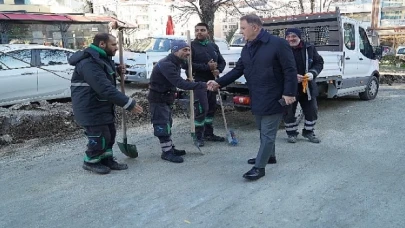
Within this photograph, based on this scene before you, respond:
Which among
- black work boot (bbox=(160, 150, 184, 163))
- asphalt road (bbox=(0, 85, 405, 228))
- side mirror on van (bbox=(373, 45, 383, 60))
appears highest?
side mirror on van (bbox=(373, 45, 383, 60))

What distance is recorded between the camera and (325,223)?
129 inches

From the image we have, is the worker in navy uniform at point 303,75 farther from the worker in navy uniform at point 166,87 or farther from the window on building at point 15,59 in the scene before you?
the window on building at point 15,59

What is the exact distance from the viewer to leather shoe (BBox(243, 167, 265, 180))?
4.26 m

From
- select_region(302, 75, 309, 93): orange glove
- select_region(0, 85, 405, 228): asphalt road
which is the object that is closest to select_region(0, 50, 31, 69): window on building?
select_region(0, 85, 405, 228): asphalt road

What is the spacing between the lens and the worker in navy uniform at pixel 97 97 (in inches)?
165

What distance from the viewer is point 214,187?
4.14m

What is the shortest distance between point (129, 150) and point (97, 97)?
1.02 metres

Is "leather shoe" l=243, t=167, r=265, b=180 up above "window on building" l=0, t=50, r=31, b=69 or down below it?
below

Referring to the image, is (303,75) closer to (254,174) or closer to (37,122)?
(254,174)

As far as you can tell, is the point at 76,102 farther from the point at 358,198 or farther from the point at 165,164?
the point at 358,198

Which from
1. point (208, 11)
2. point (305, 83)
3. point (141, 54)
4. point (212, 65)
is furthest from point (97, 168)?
point (141, 54)

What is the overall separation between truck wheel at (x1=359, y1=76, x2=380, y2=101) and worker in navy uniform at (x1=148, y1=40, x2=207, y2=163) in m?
6.25

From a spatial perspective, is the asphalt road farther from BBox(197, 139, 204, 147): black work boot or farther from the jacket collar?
the jacket collar

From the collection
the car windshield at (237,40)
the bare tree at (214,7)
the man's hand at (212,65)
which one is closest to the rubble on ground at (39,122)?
the man's hand at (212,65)
